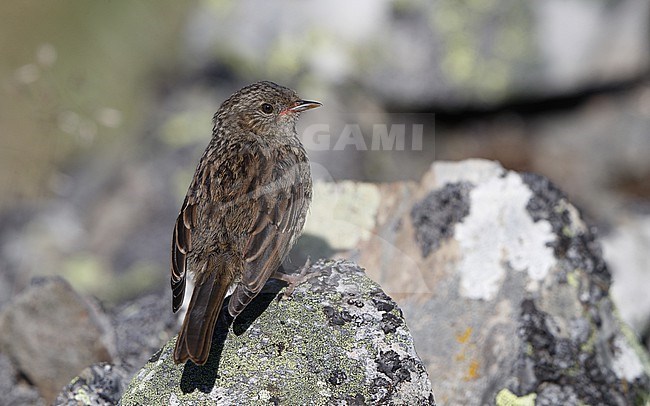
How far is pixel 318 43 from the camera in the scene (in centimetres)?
1023

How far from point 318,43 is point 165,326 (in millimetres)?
5199

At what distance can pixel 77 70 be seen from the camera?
1160 cm

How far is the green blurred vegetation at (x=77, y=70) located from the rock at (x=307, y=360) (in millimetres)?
5202

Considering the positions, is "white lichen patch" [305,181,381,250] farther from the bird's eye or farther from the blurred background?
the blurred background

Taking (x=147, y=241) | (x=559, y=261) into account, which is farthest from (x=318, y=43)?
(x=559, y=261)

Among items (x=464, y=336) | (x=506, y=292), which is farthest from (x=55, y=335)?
(x=506, y=292)

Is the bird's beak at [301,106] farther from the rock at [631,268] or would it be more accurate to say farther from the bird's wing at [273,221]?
the rock at [631,268]

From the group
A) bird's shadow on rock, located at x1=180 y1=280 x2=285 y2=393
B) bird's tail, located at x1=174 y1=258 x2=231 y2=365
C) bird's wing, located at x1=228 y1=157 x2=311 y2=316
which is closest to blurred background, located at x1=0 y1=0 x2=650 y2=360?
bird's wing, located at x1=228 y1=157 x2=311 y2=316

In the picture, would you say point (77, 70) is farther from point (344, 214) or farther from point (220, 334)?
point (220, 334)

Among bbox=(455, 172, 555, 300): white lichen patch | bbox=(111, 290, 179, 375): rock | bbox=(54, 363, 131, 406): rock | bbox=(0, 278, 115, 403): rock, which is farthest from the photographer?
bbox=(111, 290, 179, 375): rock

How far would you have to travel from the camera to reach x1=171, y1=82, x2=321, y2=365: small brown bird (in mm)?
4724

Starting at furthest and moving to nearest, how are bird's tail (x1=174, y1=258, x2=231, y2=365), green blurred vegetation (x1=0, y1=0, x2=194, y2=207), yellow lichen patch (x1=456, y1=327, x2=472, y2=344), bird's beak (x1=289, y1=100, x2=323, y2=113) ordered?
green blurred vegetation (x1=0, y1=0, x2=194, y2=207), bird's beak (x1=289, y1=100, x2=323, y2=113), yellow lichen patch (x1=456, y1=327, x2=472, y2=344), bird's tail (x1=174, y1=258, x2=231, y2=365)

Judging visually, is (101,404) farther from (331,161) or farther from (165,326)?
(331,161)

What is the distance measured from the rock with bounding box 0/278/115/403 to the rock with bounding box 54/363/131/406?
24.4 inches
